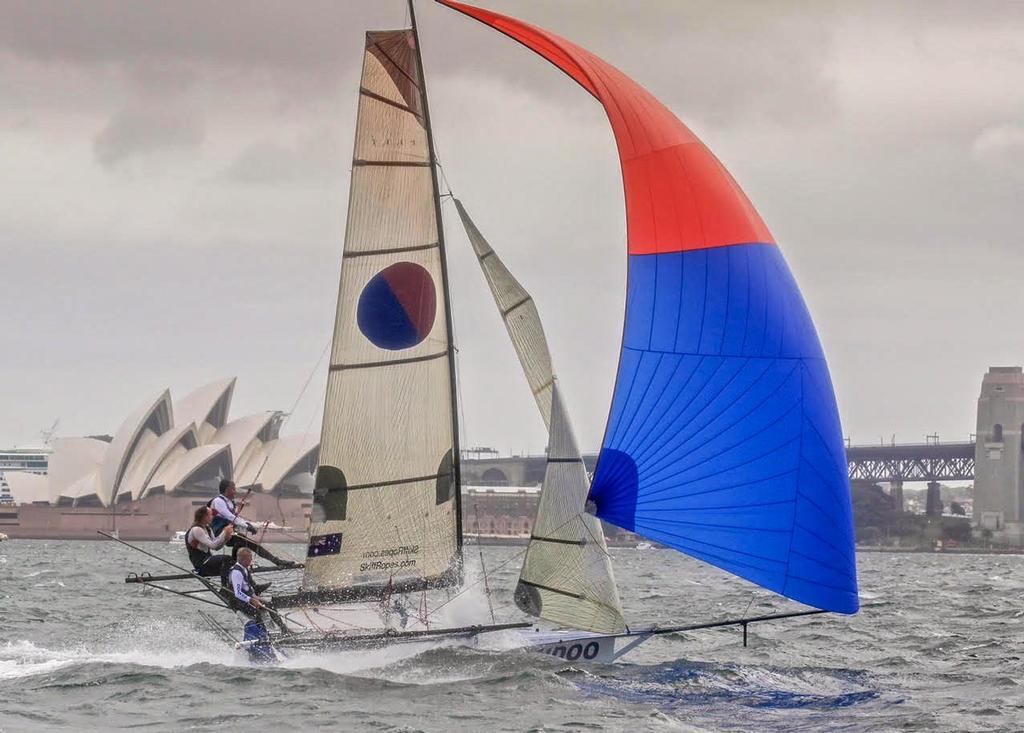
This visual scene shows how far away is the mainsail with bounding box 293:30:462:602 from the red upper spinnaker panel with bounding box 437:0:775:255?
6.45 feet

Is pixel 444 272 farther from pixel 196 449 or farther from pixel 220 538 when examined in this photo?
pixel 196 449

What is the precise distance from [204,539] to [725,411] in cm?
441

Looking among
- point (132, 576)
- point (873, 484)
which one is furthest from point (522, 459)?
→ point (132, 576)

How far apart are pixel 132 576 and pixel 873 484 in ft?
302

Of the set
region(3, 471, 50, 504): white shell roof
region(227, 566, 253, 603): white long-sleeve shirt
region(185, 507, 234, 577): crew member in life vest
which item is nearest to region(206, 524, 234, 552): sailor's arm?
region(185, 507, 234, 577): crew member in life vest

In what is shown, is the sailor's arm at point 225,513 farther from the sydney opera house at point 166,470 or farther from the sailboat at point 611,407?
the sydney opera house at point 166,470

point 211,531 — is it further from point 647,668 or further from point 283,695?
point 647,668

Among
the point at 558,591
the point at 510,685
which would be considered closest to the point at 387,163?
the point at 558,591

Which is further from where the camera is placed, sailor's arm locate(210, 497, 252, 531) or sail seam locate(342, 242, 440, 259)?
sail seam locate(342, 242, 440, 259)

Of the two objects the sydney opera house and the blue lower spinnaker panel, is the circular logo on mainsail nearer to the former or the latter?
the blue lower spinnaker panel

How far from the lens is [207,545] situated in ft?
43.9

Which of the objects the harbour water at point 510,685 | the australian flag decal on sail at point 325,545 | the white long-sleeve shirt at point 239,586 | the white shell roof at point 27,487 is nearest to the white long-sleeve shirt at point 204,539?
the white long-sleeve shirt at point 239,586

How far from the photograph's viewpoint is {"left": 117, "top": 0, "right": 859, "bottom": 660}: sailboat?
11.9 meters

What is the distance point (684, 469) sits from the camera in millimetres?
11875
